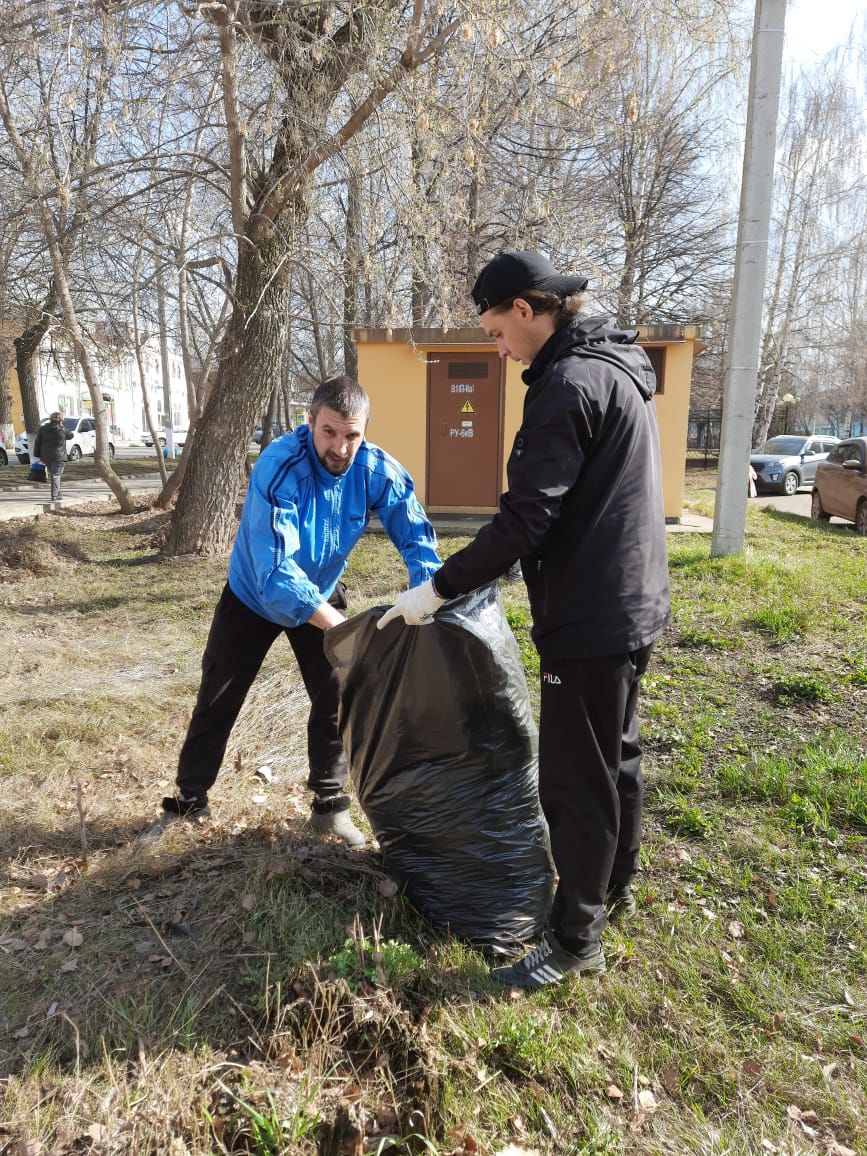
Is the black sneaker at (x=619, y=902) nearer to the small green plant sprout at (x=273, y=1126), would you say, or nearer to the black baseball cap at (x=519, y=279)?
the small green plant sprout at (x=273, y=1126)

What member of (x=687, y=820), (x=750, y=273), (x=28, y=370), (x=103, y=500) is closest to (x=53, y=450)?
(x=103, y=500)

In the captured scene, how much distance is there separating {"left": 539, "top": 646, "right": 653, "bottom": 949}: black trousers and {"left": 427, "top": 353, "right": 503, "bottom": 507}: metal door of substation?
9630 mm

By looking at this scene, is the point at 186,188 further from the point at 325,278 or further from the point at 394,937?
the point at 394,937

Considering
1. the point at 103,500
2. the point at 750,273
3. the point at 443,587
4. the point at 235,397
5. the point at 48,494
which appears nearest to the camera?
the point at 443,587

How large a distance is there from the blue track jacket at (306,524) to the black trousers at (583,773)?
0.85 m

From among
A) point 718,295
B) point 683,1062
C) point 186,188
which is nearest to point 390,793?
point 683,1062

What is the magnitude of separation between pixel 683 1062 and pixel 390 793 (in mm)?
1009

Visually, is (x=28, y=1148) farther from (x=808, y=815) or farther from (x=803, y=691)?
(x=803, y=691)

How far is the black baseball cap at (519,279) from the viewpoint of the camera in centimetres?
205

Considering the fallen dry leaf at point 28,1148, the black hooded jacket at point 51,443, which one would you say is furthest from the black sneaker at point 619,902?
the black hooded jacket at point 51,443

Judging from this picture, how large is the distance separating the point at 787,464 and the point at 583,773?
18.0m

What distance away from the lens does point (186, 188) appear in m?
9.48

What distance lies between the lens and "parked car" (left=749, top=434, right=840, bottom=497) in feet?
59.4

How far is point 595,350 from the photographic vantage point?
80.0 inches
